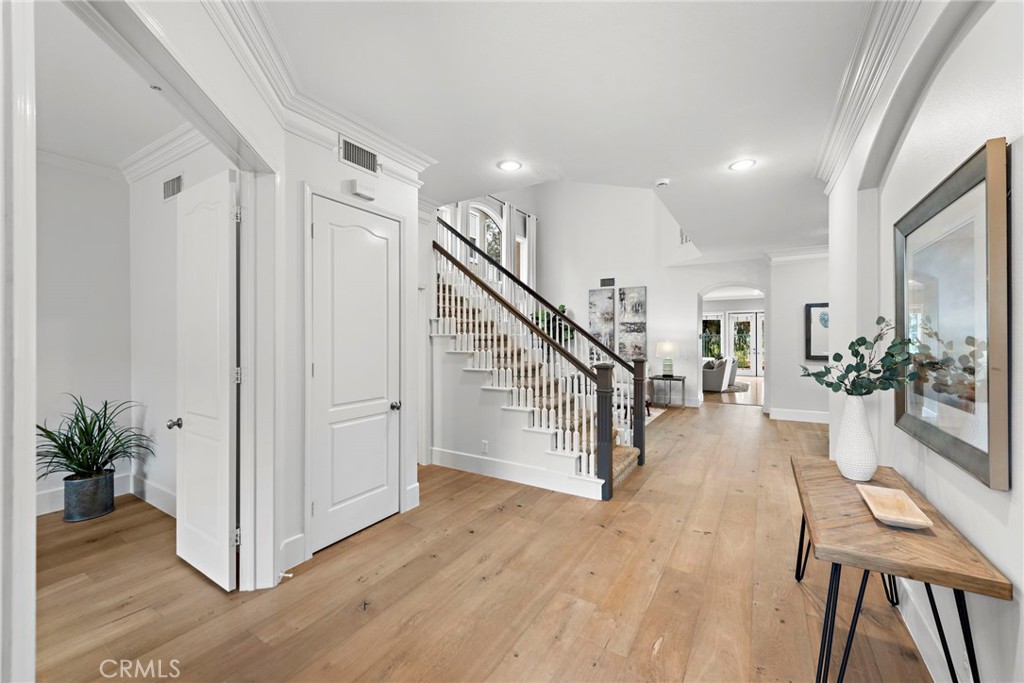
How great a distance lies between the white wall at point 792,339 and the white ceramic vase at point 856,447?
5486mm

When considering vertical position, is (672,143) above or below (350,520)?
above

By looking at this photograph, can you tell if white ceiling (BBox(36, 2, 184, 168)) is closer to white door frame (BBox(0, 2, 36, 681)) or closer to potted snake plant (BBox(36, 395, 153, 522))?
white door frame (BBox(0, 2, 36, 681))

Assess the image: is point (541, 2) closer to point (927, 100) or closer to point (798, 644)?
point (927, 100)

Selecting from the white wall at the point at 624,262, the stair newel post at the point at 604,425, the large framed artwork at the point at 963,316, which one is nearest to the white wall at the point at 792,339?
the white wall at the point at 624,262

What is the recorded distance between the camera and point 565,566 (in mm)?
2500

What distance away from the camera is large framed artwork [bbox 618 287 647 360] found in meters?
8.48

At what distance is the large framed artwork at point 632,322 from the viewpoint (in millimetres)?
8477

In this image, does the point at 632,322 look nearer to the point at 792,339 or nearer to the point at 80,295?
the point at 792,339

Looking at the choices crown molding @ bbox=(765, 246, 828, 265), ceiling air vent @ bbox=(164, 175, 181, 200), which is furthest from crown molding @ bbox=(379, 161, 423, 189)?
crown molding @ bbox=(765, 246, 828, 265)

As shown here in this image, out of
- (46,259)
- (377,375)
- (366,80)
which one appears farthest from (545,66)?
(46,259)

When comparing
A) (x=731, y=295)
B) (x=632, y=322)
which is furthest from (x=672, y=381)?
(x=731, y=295)

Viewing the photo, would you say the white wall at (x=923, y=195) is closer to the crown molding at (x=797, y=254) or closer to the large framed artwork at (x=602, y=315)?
the crown molding at (x=797, y=254)

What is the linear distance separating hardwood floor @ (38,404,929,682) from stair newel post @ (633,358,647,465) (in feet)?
3.95

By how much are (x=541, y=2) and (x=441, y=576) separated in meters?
2.78
